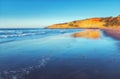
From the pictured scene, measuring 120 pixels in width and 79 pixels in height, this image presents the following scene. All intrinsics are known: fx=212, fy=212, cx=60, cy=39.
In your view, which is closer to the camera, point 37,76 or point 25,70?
point 37,76

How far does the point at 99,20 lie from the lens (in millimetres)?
154375

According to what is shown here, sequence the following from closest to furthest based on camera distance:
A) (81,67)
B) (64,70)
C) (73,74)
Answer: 1. (73,74)
2. (64,70)
3. (81,67)

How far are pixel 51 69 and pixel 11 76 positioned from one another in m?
1.38

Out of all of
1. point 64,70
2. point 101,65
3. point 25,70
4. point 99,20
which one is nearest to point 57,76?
point 64,70

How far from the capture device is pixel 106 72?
6.12 m

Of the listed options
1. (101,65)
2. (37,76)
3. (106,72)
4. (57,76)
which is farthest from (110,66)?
(37,76)

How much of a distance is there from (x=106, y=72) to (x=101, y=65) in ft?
3.46

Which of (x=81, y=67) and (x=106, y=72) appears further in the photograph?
(x=81, y=67)

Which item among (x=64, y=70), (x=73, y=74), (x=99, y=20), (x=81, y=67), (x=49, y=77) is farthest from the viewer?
(x=99, y=20)

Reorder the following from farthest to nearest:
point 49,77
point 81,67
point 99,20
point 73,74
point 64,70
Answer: point 99,20
point 81,67
point 64,70
point 73,74
point 49,77

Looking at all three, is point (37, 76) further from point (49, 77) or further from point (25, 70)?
point (25, 70)

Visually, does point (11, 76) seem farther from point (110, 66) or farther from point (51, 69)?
point (110, 66)

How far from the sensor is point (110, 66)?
7016mm

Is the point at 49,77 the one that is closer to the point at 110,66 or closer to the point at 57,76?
the point at 57,76
